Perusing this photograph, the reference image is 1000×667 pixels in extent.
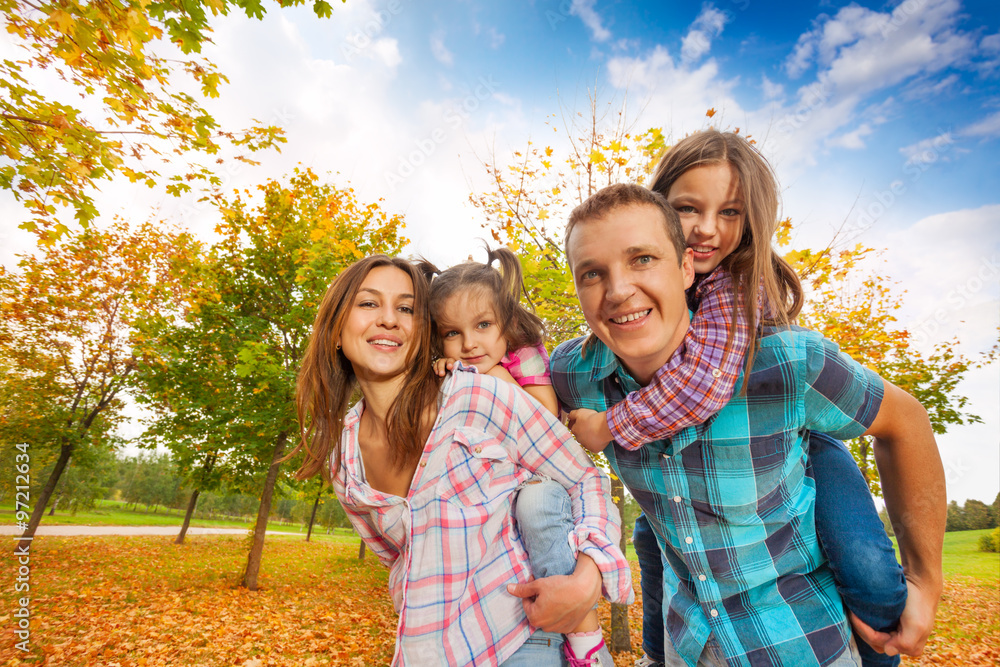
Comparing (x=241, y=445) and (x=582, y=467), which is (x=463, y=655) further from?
(x=241, y=445)

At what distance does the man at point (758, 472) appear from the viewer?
5.20 feet

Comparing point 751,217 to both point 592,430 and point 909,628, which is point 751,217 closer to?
point 592,430

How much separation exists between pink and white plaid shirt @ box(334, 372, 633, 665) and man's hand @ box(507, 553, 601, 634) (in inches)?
2.2

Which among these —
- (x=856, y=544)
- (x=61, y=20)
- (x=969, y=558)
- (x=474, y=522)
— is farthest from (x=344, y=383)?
(x=969, y=558)

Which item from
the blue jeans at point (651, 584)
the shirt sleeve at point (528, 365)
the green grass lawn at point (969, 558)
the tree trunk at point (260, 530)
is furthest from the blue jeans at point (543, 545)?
the green grass lawn at point (969, 558)

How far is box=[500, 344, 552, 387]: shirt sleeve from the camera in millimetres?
2334

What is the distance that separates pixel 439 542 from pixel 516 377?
100 centimetres

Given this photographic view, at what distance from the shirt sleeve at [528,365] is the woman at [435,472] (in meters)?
0.43

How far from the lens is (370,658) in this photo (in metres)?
7.77

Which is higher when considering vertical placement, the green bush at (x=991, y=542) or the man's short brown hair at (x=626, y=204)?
the man's short brown hair at (x=626, y=204)

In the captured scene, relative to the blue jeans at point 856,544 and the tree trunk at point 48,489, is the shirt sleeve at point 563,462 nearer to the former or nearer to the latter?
the blue jeans at point 856,544

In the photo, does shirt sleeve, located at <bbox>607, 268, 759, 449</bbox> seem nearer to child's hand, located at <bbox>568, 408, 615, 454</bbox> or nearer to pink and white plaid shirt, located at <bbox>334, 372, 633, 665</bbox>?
child's hand, located at <bbox>568, 408, 615, 454</bbox>

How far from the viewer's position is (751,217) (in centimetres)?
195

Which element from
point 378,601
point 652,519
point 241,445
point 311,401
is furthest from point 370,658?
point 652,519
